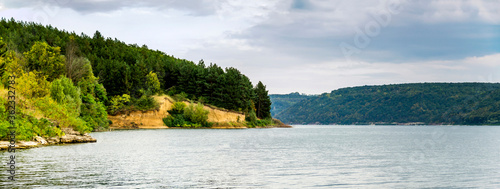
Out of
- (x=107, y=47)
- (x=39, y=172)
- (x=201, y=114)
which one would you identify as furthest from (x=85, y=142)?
(x=107, y=47)

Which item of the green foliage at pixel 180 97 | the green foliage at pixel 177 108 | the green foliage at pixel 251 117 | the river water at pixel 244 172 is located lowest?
the river water at pixel 244 172

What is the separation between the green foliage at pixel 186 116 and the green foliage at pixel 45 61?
41.3 meters

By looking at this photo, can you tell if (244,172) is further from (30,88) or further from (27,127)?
(30,88)

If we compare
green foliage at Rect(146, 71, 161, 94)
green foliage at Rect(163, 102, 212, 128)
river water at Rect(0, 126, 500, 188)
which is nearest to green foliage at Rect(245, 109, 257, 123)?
green foliage at Rect(163, 102, 212, 128)

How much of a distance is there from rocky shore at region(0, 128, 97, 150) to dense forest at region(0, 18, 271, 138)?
3.55 ft

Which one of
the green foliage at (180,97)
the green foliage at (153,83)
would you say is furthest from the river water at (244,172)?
the green foliage at (180,97)

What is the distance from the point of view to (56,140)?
54.6 m

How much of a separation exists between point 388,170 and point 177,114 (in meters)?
102

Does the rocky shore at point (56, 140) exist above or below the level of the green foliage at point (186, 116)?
below

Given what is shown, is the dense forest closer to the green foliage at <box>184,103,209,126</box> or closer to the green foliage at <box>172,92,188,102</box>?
the green foliage at <box>172,92,188,102</box>

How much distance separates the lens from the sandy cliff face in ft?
388

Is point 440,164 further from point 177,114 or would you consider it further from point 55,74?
point 177,114

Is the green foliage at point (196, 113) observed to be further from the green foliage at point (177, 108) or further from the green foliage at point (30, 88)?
the green foliage at point (30, 88)

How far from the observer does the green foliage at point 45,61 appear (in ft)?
289
